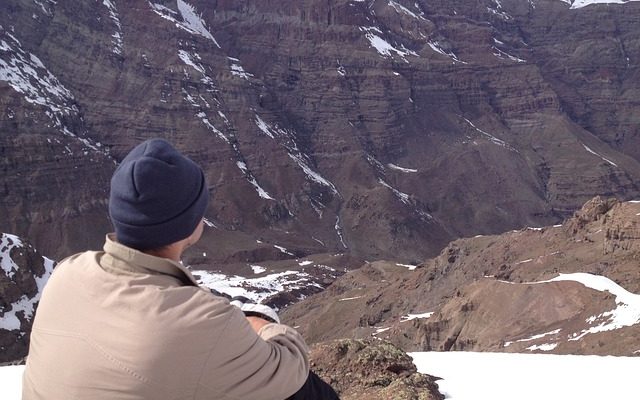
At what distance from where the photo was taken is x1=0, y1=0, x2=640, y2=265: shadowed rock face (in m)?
94.9

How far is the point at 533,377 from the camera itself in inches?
332

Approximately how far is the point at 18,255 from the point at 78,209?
162 ft

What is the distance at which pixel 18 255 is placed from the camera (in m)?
43.4

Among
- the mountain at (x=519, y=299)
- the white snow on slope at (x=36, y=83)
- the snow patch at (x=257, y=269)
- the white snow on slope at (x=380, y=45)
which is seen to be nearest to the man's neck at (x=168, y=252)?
the mountain at (x=519, y=299)

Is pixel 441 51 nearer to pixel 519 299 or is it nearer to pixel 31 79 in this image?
pixel 31 79

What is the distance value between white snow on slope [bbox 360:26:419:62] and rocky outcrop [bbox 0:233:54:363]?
98371 mm

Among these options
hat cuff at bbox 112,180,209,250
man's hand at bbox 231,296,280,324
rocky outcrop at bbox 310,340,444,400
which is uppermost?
hat cuff at bbox 112,180,209,250

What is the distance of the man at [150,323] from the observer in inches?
111

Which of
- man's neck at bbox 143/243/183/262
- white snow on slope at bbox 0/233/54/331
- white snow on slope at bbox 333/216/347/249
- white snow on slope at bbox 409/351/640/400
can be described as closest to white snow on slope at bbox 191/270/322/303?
white snow on slope at bbox 333/216/347/249

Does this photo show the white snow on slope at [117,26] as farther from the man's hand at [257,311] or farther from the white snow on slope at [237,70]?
the man's hand at [257,311]

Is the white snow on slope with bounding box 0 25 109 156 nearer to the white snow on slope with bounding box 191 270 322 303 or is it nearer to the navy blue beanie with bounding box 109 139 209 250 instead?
the white snow on slope with bounding box 191 270 322 303

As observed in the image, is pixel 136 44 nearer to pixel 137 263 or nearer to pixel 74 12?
pixel 74 12

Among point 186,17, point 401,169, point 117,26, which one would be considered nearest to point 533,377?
point 401,169

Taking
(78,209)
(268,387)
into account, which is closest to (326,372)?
(268,387)
